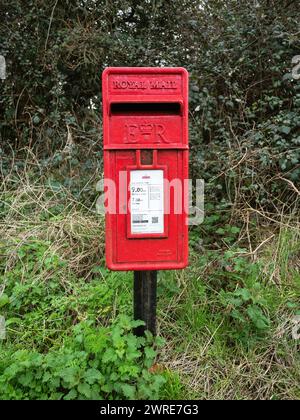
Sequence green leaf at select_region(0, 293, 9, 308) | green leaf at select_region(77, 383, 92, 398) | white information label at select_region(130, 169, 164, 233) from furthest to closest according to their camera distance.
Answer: green leaf at select_region(0, 293, 9, 308) → white information label at select_region(130, 169, 164, 233) → green leaf at select_region(77, 383, 92, 398)

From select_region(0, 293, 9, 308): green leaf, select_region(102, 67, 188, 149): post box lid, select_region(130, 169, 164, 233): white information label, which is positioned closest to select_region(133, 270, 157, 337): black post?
select_region(130, 169, 164, 233): white information label

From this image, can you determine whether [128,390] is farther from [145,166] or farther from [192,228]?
[192,228]

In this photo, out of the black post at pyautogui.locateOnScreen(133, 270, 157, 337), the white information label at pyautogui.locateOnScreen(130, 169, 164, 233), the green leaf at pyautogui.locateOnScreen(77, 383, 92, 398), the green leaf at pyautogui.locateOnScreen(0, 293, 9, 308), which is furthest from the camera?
the green leaf at pyautogui.locateOnScreen(0, 293, 9, 308)

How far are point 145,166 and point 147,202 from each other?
178 mm

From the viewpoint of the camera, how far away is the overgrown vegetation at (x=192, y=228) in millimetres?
2219

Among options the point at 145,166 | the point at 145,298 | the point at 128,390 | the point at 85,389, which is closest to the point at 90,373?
the point at 85,389

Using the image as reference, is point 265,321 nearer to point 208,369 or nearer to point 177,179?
point 208,369

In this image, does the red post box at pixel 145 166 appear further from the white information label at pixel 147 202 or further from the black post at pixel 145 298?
the black post at pixel 145 298

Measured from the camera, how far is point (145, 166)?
1.99 m

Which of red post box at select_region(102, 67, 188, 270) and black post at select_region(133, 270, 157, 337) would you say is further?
black post at select_region(133, 270, 157, 337)

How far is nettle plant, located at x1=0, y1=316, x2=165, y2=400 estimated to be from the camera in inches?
77.2

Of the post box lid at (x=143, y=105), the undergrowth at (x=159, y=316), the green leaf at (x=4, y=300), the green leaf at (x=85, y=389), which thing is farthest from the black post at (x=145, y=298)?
the green leaf at (x=4, y=300)

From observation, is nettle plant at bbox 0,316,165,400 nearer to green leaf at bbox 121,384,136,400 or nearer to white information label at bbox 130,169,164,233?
green leaf at bbox 121,384,136,400
